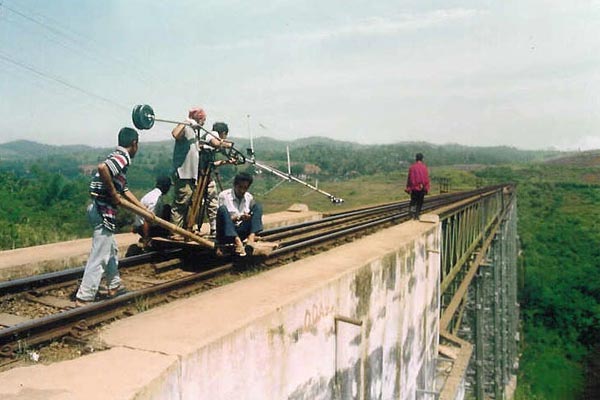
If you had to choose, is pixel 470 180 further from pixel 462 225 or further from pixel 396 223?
pixel 396 223

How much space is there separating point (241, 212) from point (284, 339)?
7.71 feet

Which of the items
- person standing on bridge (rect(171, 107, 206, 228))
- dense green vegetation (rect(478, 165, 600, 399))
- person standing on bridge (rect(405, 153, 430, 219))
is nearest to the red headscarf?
person standing on bridge (rect(171, 107, 206, 228))

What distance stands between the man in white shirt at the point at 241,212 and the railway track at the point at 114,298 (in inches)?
12.2

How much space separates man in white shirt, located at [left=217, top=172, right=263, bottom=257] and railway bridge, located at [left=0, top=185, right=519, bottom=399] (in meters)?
0.53

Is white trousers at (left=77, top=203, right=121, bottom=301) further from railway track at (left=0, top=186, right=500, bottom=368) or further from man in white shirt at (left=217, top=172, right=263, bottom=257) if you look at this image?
man in white shirt at (left=217, top=172, right=263, bottom=257)

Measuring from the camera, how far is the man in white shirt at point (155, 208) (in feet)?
21.4

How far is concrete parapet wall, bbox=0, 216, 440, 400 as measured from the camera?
303 centimetres

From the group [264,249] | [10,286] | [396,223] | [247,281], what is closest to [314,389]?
[247,281]

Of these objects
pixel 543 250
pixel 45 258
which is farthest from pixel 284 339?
pixel 543 250

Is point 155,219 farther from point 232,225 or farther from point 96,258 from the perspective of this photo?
point 232,225

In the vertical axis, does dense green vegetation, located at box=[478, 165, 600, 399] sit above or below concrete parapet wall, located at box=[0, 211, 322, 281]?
below

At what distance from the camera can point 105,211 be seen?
460 centimetres

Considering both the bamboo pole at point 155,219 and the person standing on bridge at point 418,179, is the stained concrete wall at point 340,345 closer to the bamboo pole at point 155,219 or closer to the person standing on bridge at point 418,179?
the bamboo pole at point 155,219

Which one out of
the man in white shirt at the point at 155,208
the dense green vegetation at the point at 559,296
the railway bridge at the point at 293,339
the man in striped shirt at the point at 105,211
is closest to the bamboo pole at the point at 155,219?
the man in striped shirt at the point at 105,211
